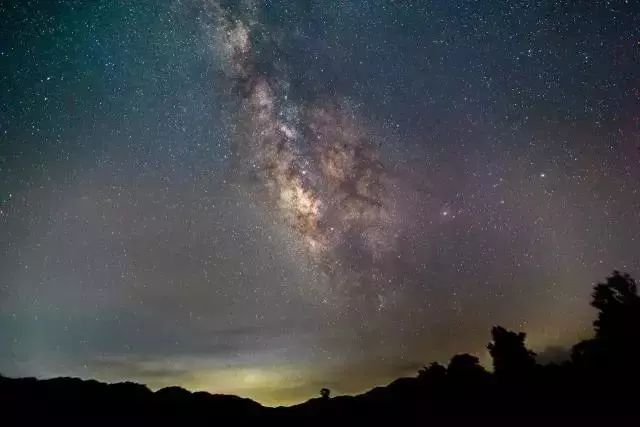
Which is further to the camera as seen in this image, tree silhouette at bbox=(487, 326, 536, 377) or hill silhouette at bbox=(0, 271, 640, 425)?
tree silhouette at bbox=(487, 326, 536, 377)

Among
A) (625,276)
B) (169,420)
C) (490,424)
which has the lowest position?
(490,424)

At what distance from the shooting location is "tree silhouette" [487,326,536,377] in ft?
133

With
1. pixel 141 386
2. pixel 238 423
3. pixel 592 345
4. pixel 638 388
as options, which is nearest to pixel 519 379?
pixel 592 345

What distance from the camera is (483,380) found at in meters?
41.5

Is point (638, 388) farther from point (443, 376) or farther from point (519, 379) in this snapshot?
point (443, 376)

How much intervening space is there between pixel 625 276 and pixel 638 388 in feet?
42.8

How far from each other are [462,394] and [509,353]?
24.5ft

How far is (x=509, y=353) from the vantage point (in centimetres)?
4125

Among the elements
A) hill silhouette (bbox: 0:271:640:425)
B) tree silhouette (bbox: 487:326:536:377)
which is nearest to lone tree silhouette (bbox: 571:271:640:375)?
hill silhouette (bbox: 0:271:640:425)

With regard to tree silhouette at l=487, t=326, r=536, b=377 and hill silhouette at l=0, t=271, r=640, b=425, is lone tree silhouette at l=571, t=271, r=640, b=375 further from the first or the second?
tree silhouette at l=487, t=326, r=536, b=377

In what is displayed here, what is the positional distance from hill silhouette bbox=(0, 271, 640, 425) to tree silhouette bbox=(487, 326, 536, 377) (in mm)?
94

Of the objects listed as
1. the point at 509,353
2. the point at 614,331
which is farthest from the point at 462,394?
the point at 614,331

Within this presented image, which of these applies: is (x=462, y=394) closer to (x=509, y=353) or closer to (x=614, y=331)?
(x=509, y=353)

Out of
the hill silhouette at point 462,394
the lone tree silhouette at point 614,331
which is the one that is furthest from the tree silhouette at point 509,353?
the lone tree silhouette at point 614,331
